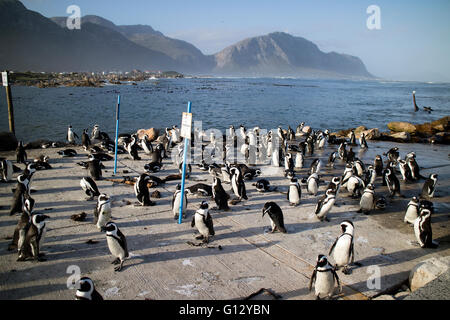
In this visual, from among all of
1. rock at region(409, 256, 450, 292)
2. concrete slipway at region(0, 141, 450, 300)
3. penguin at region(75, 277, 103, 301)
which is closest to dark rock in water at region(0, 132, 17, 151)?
concrete slipway at region(0, 141, 450, 300)

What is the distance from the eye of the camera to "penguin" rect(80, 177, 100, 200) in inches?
319

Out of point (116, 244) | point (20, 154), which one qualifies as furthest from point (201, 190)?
point (20, 154)

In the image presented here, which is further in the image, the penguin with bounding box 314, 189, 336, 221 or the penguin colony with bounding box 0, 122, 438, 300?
the penguin with bounding box 314, 189, 336, 221

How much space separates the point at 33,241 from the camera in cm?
530

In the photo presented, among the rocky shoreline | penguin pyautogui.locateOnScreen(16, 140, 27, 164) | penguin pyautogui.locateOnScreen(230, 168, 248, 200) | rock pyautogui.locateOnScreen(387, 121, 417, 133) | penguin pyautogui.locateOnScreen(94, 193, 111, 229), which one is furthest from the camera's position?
rock pyautogui.locateOnScreen(387, 121, 417, 133)

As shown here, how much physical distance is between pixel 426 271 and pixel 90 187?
Answer: 7885 millimetres

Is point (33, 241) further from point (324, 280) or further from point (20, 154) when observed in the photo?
point (20, 154)

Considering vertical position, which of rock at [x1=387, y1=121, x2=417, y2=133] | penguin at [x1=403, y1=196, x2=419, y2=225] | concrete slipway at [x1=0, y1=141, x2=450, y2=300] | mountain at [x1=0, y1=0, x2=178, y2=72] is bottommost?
concrete slipway at [x1=0, y1=141, x2=450, y2=300]

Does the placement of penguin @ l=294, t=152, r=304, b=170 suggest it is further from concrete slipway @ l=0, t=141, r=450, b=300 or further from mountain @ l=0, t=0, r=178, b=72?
mountain @ l=0, t=0, r=178, b=72

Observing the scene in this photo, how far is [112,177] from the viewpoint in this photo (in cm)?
1036

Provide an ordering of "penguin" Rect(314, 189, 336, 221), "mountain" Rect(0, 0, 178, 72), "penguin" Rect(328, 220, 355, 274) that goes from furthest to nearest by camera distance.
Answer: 1. "mountain" Rect(0, 0, 178, 72)
2. "penguin" Rect(314, 189, 336, 221)
3. "penguin" Rect(328, 220, 355, 274)

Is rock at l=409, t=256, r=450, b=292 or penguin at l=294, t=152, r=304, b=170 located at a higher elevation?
penguin at l=294, t=152, r=304, b=170

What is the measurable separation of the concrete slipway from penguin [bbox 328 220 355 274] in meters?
0.22

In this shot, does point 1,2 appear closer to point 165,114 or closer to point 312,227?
point 165,114
